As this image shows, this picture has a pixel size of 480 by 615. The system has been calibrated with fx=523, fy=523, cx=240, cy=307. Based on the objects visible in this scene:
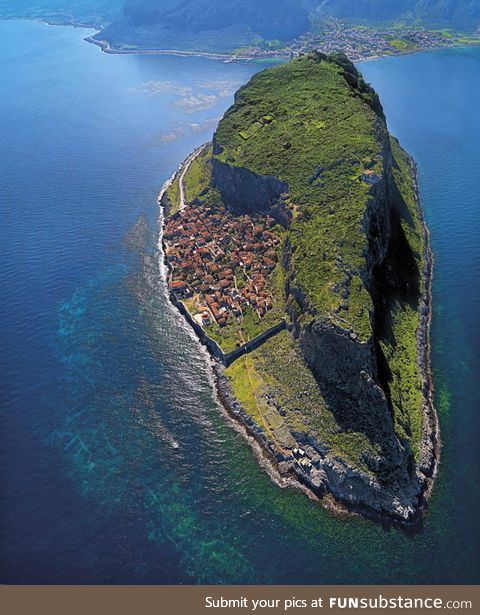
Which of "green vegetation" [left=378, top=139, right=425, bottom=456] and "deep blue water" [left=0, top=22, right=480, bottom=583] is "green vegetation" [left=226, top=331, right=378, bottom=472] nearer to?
"deep blue water" [left=0, top=22, right=480, bottom=583]

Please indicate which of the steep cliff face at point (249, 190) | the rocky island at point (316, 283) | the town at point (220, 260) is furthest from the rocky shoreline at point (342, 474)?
the steep cliff face at point (249, 190)

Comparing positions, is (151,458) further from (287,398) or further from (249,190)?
(249,190)

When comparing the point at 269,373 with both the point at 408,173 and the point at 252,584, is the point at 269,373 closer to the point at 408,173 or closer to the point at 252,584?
the point at 252,584

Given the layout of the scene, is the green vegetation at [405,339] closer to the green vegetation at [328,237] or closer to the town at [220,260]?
the green vegetation at [328,237]

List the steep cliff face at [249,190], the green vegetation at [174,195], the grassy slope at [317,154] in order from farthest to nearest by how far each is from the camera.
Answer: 1. the green vegetation at [174,195]
2. the steep cliff face at [249,190]
3. the grassy slope at [317,154]

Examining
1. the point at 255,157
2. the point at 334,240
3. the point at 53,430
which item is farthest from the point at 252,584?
the point at 255,157

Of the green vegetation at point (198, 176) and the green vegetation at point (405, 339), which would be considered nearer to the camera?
the green vegetation at point (405, 339)

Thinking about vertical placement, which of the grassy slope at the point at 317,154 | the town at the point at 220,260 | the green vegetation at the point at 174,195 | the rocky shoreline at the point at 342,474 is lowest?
the rocky shoreline at the point at 342,474
